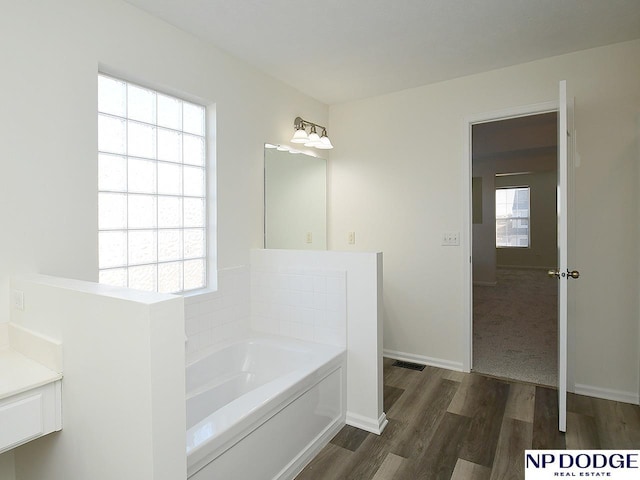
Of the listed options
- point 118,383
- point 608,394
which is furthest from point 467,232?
point 118,383

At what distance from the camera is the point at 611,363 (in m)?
2.63

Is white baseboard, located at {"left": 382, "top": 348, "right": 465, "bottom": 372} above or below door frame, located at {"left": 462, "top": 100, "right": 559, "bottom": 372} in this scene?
below

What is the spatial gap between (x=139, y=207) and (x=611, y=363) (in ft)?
10.8

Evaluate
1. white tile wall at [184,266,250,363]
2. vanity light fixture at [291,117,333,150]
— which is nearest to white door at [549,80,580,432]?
vanity light fixture at [291,117,333,150]

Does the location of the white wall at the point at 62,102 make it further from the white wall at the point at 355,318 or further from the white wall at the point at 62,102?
the white wall at the point at 355,318

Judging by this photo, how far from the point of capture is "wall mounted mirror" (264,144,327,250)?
121 inches

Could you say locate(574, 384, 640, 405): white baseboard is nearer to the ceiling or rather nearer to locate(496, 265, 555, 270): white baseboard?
the ceiling

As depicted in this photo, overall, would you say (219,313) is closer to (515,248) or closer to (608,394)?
(608,394)

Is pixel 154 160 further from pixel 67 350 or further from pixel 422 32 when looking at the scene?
pixel 422 32

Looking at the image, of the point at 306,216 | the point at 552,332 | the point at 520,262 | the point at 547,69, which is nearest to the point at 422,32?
the point at 547,69

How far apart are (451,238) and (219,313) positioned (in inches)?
76.6

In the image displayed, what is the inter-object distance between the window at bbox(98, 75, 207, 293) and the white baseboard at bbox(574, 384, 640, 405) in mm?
2797

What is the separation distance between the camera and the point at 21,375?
1334mm

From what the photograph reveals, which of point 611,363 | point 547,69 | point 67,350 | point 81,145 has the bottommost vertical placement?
point 611,363
